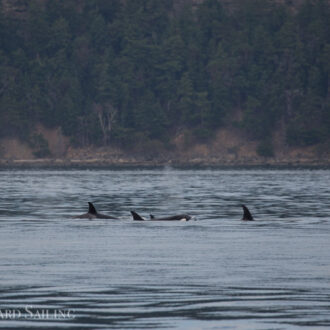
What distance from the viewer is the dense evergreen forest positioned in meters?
167

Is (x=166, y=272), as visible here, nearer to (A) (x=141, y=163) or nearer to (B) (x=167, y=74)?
(A) (x=141, y=163)

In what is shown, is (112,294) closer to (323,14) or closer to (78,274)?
(78,274)

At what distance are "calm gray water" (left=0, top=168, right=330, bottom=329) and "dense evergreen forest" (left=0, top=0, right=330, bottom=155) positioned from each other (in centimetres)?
12541

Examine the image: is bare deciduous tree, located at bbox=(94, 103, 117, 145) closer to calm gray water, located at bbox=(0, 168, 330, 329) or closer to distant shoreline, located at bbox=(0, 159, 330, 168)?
distant shoreline, located at bbox=(0, 159, 330, 168)

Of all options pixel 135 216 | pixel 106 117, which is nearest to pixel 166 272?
pixel 135 216

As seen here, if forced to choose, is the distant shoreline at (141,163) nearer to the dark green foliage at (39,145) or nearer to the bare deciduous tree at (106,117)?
the dark green foliage at (39,145)

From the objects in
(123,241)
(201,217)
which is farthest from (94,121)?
Answer: (123,241)

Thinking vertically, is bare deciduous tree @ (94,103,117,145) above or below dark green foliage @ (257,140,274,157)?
above

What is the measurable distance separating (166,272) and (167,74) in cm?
15191

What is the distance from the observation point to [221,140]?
551ft

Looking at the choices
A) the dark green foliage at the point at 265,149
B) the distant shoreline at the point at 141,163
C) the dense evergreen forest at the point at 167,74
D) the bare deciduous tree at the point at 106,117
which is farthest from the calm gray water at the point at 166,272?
the bare deciduous tree at the point at 106,117

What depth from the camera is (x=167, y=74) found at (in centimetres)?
17325

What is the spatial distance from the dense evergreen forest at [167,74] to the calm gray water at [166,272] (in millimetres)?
125408

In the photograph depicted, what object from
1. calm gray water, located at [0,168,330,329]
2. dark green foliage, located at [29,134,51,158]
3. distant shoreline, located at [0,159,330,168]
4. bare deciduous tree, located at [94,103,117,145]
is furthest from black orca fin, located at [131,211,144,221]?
bare deciduous tree, located at [94,103,117,145]
